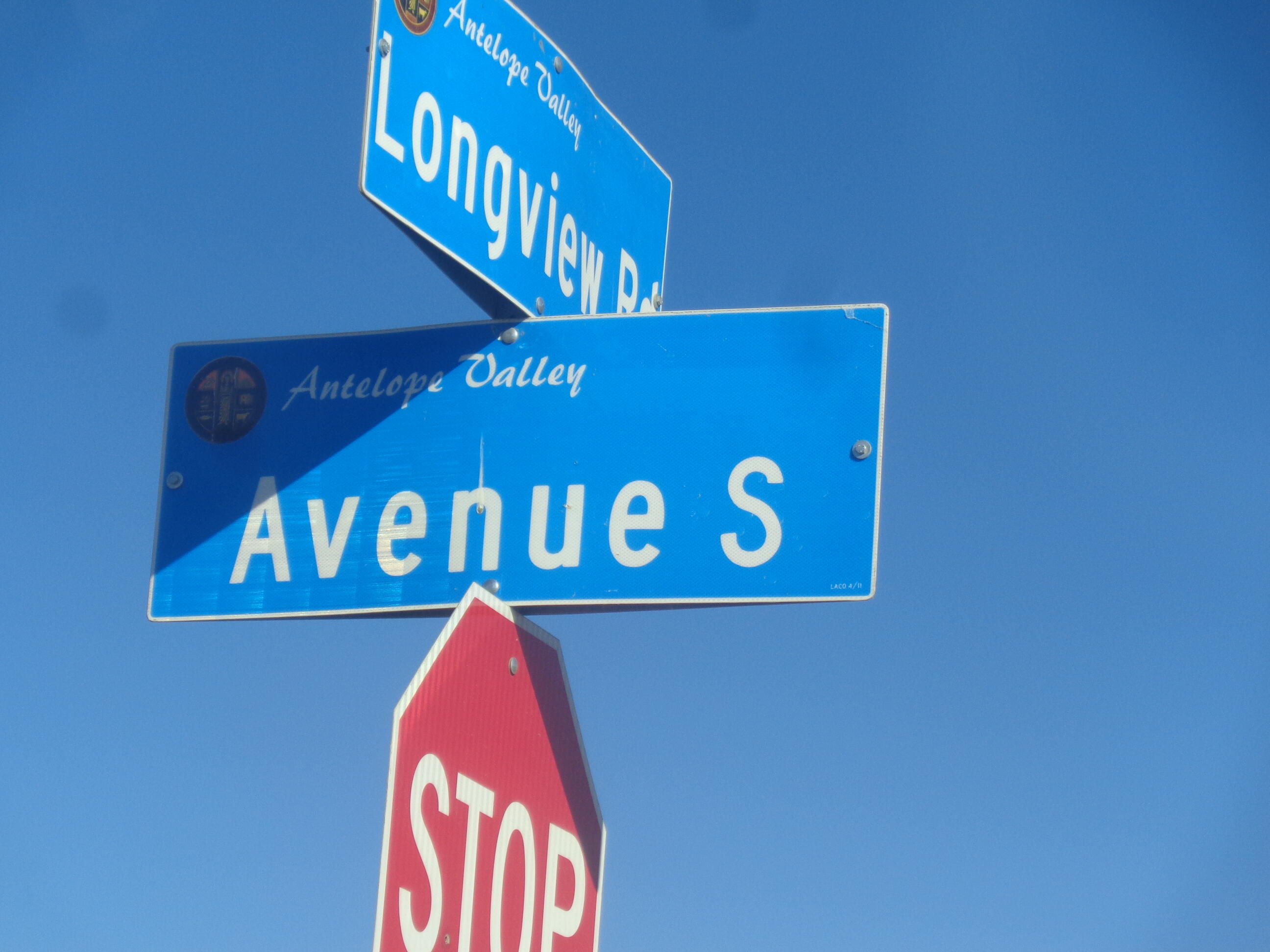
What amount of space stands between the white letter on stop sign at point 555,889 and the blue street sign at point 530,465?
51 centimetres

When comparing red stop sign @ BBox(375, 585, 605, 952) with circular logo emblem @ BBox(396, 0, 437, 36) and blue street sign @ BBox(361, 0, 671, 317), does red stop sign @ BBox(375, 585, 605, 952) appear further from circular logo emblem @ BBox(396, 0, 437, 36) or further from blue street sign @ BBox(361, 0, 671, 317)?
circular logo emblem @ BBox(396, 0, 437, 36)

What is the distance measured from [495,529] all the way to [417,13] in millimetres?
1034

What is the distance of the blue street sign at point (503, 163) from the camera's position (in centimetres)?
268

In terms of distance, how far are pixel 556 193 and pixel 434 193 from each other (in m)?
0.61

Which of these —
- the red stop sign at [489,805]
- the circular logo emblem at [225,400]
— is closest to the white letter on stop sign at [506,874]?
the red stop sign at [489,805]

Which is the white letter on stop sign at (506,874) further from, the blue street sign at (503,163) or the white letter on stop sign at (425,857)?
the blue street sign at (503,163)

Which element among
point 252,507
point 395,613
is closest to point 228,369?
point 252,507

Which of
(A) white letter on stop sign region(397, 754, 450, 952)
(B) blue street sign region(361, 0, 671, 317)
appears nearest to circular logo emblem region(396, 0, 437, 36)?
(B) blue street sign region(361, 0, 671, 317)

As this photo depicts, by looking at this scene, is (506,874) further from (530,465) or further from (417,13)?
(417,13)

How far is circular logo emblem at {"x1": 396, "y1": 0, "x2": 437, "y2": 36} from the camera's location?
8.97 feet

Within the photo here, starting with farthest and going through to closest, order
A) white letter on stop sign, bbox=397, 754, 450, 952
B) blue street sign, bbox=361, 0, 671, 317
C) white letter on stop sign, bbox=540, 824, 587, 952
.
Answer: blue street sign, bbox=361, 0, 671, 317 < white letter on stop sign, bbox=540, 824, 587, 952 < white letter on stop sign, bbox=397, 754, 450, 952

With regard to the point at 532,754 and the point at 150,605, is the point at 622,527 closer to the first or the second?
the point at 532,754

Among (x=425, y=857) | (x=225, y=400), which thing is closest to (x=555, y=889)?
(x=425, y=857)

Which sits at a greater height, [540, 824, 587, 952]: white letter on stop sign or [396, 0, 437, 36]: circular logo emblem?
[396, 0, 437, 36]: circular logo emblem
